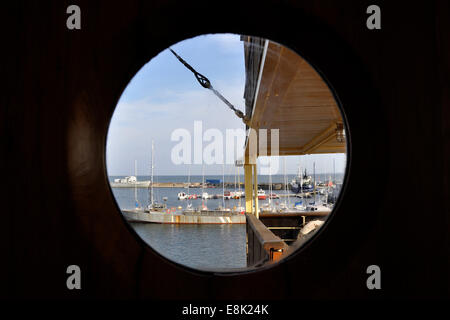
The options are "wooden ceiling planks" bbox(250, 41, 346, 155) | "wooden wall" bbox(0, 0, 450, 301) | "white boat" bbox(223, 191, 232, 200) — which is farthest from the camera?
"white boat" bbox(223, 191, 232, 200)

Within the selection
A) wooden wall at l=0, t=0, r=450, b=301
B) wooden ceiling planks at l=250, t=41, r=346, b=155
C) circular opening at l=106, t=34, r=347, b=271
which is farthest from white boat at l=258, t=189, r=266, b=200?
wooden wall at l=0, t=0, r=450, b=301

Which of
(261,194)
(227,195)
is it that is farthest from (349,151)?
(261,194)

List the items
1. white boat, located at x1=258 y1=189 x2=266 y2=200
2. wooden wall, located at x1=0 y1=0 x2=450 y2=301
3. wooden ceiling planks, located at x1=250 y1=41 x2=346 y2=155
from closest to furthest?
Result: wooden wall, located at x1=0 y1=0 x2=450 y2=301 → wooden ceiling planks, located at x1=250 y1=41 x2=346 y2=155 → white boat, located at x1=258 y1=189 x2=266 y2=200

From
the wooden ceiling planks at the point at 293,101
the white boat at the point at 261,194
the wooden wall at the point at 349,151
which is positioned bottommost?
the white boat at the point at 261,194

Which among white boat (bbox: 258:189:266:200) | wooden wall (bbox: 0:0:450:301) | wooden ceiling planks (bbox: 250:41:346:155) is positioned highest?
wooden ceiling planks (bbox: 250:41:346:155)

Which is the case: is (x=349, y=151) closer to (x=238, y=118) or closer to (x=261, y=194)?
(x=238, y=118)

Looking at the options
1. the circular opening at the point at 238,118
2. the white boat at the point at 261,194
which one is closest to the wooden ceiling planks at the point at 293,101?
the circular opening at the point at 238,118

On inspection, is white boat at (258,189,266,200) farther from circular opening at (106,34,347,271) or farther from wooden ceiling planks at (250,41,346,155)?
wooden ceiling planks at (250,41,346,155)

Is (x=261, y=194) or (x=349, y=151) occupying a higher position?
(x=349, y=151)

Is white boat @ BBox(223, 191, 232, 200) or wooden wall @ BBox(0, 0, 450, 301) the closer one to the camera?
wooden wall @ BBox(0, 0, 450, 301)

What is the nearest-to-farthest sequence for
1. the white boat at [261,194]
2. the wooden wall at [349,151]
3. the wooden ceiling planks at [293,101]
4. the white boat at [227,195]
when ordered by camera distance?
the wooden wall at [349,151] → the wooden ceiling planks at [293,101] → the white boat at [227,195] → the white boat at [261,194]

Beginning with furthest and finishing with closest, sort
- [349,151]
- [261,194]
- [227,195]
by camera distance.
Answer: [261,194]
[227,195]
[349,151]

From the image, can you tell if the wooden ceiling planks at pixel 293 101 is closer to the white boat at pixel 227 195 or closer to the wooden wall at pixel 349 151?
the wooden wall at pixel 349 151

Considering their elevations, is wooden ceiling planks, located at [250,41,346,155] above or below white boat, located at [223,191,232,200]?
above
